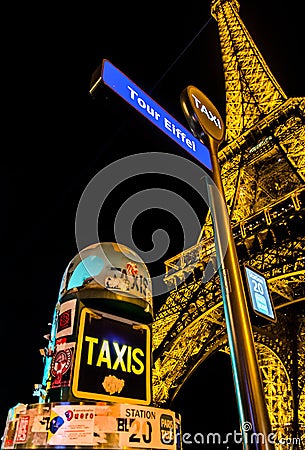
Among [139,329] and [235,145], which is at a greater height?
[235,145]

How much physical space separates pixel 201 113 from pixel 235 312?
2.42 metres

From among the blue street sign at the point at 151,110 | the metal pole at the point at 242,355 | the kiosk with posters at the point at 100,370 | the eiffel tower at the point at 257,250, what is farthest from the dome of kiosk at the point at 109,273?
the eiffel tower at the point at 257,250

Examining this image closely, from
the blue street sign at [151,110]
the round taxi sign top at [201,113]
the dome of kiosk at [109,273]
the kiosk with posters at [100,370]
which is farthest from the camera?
the round taxi sign top at [201,113]

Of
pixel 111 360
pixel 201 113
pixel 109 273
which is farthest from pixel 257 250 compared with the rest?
pixel 111 360

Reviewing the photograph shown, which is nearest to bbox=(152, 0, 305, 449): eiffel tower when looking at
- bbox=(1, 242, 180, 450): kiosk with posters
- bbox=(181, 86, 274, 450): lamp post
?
bbox=(181, 86, 274, 450): lamp post

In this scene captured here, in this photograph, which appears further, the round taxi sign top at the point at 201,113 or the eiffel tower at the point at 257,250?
the eiffel tower at the point at 257,250

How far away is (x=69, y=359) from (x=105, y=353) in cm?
27

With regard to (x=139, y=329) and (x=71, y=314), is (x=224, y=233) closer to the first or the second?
(x=139, y=329)

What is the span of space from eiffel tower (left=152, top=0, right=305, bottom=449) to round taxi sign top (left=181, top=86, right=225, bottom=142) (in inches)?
Result: 371

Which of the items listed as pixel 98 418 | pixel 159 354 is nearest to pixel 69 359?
pixel 98 418

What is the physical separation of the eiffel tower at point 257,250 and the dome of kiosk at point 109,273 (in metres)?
10.5

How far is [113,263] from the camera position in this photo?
318 cm

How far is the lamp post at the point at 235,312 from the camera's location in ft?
8.63

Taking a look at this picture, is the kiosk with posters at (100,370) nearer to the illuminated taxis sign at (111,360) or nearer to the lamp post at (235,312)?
the illuminated taxis sign at (111,360)
